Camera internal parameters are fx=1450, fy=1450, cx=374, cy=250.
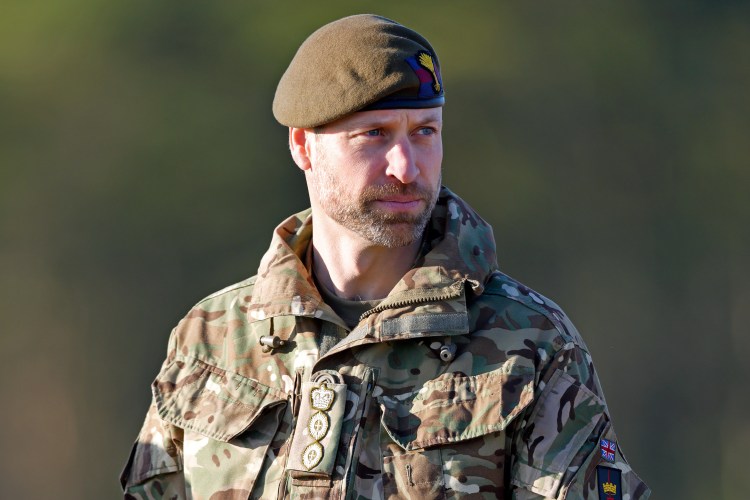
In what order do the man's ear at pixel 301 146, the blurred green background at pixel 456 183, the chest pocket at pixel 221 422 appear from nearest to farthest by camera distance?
the chest pocket at pixel 221 422 → the man's ear at pixel 301 146 → the blurred green background at pixel 456 183

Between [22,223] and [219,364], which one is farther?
[22,223]

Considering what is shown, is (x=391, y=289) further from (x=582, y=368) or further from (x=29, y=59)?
(x=29, y=59)

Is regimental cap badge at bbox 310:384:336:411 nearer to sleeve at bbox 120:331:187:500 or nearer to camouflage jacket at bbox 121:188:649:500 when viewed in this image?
camouflage jacket at bbox 121:188:649:500

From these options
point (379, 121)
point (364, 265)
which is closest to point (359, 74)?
point (379, 121)

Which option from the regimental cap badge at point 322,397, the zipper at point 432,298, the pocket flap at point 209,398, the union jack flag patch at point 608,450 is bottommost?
the union jack flag patch at point 608,450

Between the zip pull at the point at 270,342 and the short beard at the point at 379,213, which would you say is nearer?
the short beard at the point at 379,213

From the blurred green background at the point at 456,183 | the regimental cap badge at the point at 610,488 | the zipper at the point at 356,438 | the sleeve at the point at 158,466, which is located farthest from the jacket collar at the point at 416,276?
the blurred green background at the point at 456,183

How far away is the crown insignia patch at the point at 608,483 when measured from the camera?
298 centimetres

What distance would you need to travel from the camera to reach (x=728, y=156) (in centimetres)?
657

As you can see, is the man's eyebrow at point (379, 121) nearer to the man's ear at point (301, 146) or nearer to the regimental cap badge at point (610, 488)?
the man's ear at point (301, 146)

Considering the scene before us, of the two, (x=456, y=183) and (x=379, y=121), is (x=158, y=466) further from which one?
(x=456, y=183)

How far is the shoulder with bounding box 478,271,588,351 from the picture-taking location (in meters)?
3.10

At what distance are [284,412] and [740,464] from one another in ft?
12.5

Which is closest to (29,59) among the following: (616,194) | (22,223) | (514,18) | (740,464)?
(22,223)
